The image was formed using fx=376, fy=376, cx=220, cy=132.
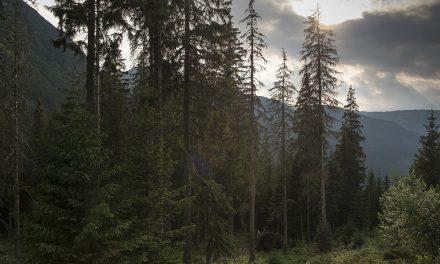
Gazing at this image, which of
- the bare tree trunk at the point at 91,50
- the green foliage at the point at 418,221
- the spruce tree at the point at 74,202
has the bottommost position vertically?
the green foliage at the point at 418,221

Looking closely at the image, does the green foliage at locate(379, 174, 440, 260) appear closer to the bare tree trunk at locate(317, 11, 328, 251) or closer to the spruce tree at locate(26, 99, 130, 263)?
the bare tree trunk at locate(317, 11, 328, 251)

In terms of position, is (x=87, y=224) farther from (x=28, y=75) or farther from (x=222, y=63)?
(x=222, y=63)

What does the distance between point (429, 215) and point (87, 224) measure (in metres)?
15.2

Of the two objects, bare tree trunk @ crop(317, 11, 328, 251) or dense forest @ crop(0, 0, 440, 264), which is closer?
dense forest @ crop(0, 0, 440, 264)

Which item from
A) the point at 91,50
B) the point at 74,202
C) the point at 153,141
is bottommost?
the point at 74,202

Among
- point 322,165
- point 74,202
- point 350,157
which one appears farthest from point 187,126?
point 350,157

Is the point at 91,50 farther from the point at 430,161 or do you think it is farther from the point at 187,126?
the point at 430,161

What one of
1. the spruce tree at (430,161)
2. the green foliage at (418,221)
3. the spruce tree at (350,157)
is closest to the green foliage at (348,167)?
the spruce tree at (350,157)

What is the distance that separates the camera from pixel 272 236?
1679 inches

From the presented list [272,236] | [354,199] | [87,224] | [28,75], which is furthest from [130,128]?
[354,199]

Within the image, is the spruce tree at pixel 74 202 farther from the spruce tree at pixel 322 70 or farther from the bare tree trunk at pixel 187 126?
the spruce tree at pixel 322 70

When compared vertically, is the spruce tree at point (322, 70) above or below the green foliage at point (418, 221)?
above

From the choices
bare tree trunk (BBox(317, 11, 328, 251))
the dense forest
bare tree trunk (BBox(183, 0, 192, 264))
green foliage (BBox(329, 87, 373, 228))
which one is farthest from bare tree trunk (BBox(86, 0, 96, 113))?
green foliage (BBox(329, 87, 373, 228))

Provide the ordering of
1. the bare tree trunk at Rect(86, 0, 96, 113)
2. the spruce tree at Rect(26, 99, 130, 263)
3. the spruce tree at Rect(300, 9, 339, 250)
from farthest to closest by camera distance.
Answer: the spruce tree at Rect(300, 9, 339, 250) → the bare tree trunk at Rect(86, 0, 96, 113) → the spruce tree at Rect(26, 99, 130, 263)
